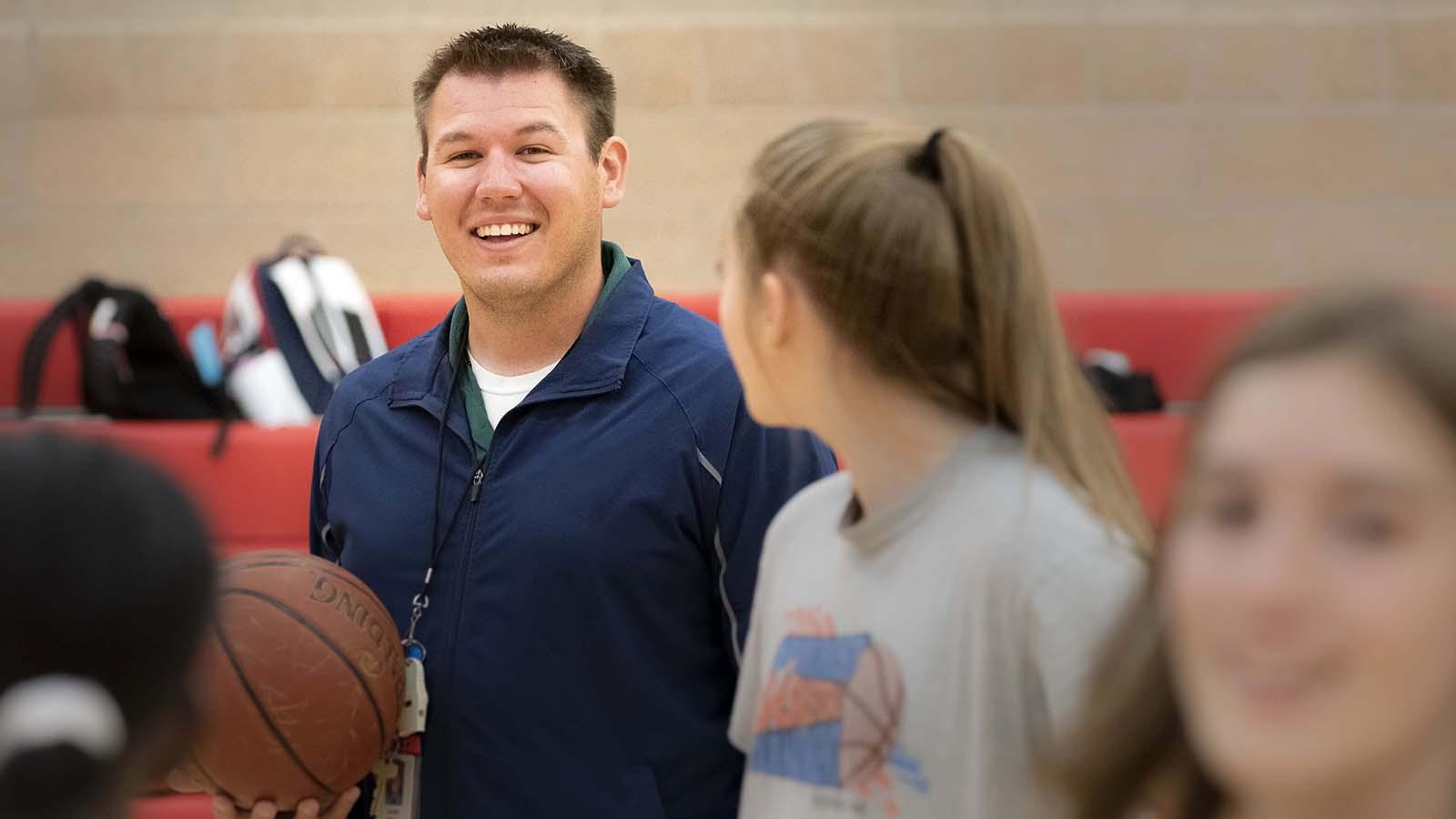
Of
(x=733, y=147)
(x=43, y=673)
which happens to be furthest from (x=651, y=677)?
(x=733, y=147)

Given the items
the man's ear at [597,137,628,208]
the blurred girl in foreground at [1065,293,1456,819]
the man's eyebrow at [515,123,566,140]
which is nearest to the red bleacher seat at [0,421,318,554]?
the man's ear at [597,137,628,208]

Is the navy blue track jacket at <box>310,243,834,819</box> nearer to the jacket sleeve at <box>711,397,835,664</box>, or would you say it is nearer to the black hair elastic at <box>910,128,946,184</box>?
the jacket sleeve at <box>711,397,835,664</box>

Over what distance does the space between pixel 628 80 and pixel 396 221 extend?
0.94 metres

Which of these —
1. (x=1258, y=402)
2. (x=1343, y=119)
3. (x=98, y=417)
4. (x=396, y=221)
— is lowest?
(x=98, y=417)

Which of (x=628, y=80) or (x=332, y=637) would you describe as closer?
(x=332, y=637)

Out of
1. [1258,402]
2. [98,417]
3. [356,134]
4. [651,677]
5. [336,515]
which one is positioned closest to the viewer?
[1258,402]

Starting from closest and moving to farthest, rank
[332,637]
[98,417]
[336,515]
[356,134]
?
[332,637] < [336,515] < [98,417] < [356,134]

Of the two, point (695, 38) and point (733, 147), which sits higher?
point (695, 38)

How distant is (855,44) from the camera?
16.8 feet

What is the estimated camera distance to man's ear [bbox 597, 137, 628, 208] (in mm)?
2234

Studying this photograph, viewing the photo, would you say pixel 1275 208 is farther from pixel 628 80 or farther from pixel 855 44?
pixel 628 80

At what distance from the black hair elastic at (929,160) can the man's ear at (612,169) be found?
0.96 m

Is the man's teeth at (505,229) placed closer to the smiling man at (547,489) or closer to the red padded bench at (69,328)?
the smiling man at (547,489)

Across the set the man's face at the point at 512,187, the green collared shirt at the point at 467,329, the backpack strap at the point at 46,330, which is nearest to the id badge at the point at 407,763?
the green collared shirt at the point at 467,329
